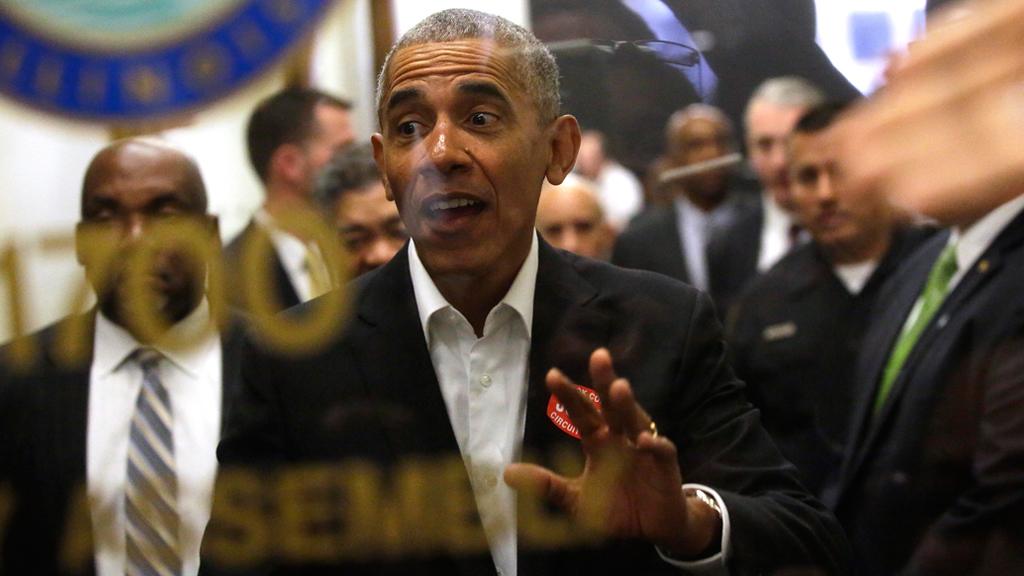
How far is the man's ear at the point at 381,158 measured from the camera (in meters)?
1.27

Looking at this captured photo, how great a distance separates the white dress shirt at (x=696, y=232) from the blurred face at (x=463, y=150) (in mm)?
251

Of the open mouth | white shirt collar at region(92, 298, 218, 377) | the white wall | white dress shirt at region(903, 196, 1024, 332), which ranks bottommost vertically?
white shirt collar at region(92, 298, 218, 377)

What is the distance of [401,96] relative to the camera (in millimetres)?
1231

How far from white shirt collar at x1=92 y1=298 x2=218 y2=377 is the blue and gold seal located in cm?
22

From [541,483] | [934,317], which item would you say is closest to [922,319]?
[934,317]

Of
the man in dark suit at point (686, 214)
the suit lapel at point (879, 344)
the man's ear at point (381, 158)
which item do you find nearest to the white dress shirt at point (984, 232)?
the suit lapel at point (879, 344)

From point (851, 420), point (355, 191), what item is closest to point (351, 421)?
point (355, 191)

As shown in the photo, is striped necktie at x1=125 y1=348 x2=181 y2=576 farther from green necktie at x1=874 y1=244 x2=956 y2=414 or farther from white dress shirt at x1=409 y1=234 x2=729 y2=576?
green necktie at x1=874 y1=244 x2=956 y2=414

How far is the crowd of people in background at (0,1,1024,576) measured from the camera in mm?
1216

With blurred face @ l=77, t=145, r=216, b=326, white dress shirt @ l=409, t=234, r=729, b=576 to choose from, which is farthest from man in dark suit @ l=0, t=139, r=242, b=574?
white dress shirt @ l=409, t=234, r=729, b=576

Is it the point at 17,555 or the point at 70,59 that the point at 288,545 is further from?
the point at 70,59

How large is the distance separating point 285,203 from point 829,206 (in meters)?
0.56

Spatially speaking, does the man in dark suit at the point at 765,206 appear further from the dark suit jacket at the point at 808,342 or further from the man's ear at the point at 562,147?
the man's ear at the point at 562,147

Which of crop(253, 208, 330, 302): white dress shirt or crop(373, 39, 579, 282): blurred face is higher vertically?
crop(373, 39, 579, 282): blurred face
